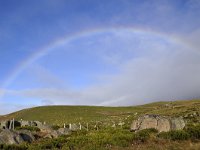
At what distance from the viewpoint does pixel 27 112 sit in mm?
155000

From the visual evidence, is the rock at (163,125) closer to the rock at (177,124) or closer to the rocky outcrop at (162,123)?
the rocky outcrop at (162,123)

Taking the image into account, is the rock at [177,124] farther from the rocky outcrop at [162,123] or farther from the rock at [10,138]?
the rock at [10,138]

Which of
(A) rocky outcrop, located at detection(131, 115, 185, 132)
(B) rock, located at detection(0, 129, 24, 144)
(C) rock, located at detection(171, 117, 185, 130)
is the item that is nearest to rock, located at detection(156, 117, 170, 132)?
(A) rocky outcrop, located at detection(131, 115, 185, 132)

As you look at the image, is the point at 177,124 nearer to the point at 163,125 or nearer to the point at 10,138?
the point at 163,125

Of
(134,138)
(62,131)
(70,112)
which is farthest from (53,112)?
(134,138)

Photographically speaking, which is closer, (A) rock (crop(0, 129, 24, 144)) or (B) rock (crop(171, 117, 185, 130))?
(A) rock (crop(0, 129, 24, 144))

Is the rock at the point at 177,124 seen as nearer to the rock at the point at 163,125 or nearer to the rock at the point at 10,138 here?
the rock at the point at 163,125

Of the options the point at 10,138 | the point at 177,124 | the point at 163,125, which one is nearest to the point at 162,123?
the point at 163,125

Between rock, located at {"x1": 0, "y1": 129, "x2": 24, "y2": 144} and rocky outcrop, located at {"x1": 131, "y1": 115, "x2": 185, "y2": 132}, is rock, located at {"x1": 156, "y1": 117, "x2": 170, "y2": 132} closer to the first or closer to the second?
rocky outcrop, located at {"x1": 131, "y1": 115, "x2": 185, "y2": 132}

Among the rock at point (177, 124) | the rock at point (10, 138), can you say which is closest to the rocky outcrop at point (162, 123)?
the rock at point (177, 124)

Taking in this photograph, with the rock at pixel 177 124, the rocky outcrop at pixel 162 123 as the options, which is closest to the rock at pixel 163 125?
the rocky outcrop at pixel 162 123

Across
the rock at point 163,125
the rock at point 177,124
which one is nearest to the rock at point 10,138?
the rock at point 163,125

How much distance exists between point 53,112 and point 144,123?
11308cm

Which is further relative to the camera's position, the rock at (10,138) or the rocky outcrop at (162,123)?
the rocky outcrop at (162,123)
